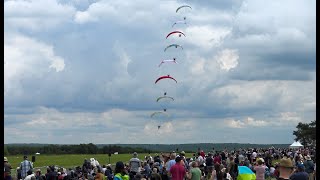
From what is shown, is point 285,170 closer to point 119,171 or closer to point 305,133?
point 119,171

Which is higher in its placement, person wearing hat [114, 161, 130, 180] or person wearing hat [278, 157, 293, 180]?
person wearing hat [114, 161, 130, 180]

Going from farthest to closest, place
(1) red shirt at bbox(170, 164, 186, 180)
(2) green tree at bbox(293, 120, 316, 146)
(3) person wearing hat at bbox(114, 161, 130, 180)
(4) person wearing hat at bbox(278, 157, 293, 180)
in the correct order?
1. (2) green tree at bbox(293, 120, 316, 146)
2. (1) red shirt at bbox(170, 164, 186, 180)
3. (3) person wearing hat at bbox(114, 161, 130, 180)
4. (4) person wearing hat at bbox(278, 157, 293, 180)

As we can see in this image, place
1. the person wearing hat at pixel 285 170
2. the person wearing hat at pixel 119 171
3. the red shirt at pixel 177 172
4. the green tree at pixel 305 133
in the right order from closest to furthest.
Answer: the person wearing hat at pixel 285 170 < the person wearing hat at pixel 119 171 < the red shirt at pixel 177 172 < the green tree at pixel 305 133

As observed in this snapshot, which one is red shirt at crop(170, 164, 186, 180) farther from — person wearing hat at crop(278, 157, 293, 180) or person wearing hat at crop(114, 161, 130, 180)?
person wearing hat at crop(278, 157, 293, 180)

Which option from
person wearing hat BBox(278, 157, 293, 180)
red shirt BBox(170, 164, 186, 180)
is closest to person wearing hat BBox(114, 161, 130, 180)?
person wearing hat BBox(278, 157, 293, 180)

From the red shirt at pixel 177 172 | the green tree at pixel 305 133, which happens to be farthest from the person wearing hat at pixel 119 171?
the green tree at pixel 305 133

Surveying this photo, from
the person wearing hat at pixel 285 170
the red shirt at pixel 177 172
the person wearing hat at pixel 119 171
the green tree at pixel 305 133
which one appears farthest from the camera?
the green tree at pixel 305 133

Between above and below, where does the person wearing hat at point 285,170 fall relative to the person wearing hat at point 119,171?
below

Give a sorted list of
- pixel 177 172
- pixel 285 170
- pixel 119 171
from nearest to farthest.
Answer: pixel 285 170
pixel 119 171
pixel 177 172

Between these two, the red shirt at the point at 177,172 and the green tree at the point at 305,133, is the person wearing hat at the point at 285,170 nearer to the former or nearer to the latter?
the red shirt at the point at 177,172

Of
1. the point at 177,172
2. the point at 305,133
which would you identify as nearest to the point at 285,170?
the point at 177,172
